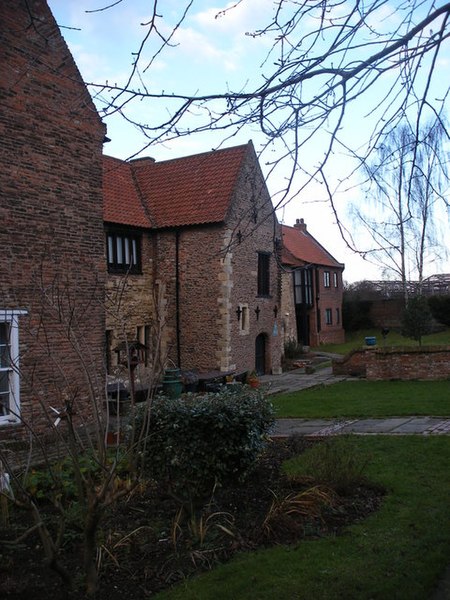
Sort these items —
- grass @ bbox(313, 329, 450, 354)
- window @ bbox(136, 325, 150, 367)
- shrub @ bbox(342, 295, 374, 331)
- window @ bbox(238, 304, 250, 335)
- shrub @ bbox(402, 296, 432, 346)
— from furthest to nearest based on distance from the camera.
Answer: shrub @ bbox(342, 295, 374, 331)
grass @ bbox(313, 329, 450, 354)
shrub @ bbox(402, 296, 432, 346)
window @ bbox(238, 304, 250, 335)
window @ bbox(136, 325, 150, 367)

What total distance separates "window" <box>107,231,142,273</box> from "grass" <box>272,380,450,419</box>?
7.34 m

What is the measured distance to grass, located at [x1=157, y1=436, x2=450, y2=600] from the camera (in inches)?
180

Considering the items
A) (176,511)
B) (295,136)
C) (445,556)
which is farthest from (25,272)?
(445,556)

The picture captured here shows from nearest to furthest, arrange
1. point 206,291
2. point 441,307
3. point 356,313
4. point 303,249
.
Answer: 1. point 206,291
2. point 441,307
3. point 303,249
4. point 356,313

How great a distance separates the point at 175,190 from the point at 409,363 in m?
11.6

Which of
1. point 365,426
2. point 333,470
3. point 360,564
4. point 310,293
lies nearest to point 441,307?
point 310,293

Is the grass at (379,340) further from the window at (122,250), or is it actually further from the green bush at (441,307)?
the window at (122,250)

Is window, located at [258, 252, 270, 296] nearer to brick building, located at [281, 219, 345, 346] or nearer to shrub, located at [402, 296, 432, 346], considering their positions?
shrub, located at [402, 296, 432, 346]

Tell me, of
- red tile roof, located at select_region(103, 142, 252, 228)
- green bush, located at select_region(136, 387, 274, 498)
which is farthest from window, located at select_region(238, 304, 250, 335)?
green bush, located at select_region(136, 387, 274, 498)

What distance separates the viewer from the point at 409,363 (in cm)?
2048

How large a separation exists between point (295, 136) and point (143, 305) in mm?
19098

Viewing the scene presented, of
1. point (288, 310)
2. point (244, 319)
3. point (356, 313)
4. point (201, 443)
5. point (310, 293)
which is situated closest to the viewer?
point (201, 443)

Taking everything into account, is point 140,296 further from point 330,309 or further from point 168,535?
point 330,309

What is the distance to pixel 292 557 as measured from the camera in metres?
5.21
